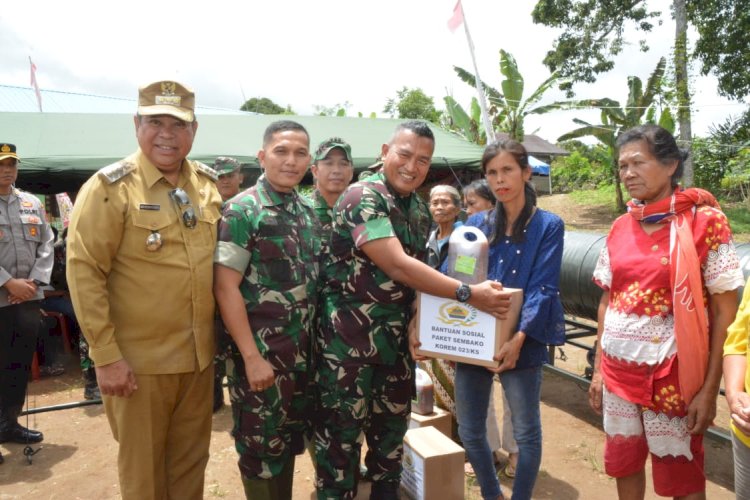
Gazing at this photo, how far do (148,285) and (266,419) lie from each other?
734mm

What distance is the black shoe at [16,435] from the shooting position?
398cm

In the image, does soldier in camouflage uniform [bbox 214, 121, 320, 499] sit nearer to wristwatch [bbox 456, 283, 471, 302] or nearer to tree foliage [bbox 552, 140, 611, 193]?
wristwatch [bbox 456, 283, 471, 302]

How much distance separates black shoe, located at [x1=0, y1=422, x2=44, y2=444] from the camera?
398 cm

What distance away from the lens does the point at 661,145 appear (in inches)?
84.1

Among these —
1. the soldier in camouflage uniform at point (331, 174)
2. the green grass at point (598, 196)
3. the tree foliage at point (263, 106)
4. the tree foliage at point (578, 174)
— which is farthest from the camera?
the tree foliage at point (263, 106)

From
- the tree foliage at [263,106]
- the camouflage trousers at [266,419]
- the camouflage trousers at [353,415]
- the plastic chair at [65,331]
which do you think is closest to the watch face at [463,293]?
the camouflage trousers at [353,415]

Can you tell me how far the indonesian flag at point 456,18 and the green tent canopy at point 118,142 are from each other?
278 centimetres

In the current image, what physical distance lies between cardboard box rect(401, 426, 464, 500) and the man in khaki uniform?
1.28 m

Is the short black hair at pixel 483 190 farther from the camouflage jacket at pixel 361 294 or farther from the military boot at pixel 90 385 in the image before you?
the military boot at pixel 90 385

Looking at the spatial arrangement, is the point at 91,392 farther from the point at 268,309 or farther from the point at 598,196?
the point at 598,196

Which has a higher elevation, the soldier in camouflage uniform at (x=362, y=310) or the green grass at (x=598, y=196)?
the soldier in camouflage uniform at (x=362, y=310)

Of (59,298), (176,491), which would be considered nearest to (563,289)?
(176,491)

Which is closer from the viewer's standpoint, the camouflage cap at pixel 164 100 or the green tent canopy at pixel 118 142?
Answer: the camouflage cap at pixel 164 100

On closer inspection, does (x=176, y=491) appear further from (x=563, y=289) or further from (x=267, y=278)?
(x=563, y=289)
